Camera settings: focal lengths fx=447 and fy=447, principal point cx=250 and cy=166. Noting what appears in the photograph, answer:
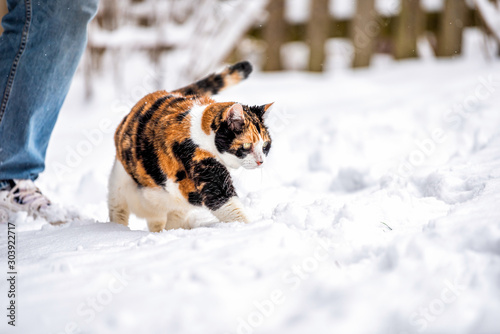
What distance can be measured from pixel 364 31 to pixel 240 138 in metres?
3.89

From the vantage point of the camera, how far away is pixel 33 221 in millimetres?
1933

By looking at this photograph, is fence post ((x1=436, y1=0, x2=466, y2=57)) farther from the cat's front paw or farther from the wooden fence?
the cat's front paw

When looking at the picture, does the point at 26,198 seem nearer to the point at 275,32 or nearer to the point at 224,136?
→ the point at 224,136

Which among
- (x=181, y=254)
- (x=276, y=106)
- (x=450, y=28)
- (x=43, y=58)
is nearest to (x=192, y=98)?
(x=43, y=58)

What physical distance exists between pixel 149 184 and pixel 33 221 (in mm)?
584

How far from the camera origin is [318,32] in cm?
511

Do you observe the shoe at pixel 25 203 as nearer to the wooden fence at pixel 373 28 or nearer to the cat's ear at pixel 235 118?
the cat's ear at pixel 235 118

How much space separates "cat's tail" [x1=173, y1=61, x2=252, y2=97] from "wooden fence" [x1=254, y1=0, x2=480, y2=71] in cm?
332

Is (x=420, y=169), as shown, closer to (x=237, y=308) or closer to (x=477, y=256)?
(x=477, y=256)

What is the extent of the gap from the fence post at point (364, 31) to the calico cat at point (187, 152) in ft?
11.9

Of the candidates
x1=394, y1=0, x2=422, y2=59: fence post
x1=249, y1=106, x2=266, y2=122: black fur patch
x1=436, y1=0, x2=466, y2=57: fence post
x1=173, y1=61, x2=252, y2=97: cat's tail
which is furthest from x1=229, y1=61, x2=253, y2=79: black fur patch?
x1=436, y1=0, x2=466, y2=57: fence post

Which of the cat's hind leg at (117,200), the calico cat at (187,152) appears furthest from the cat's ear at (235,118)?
the cat's hind leg at (117,200)

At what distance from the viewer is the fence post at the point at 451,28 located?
474 cm

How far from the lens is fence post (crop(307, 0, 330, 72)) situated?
504 centimetres
